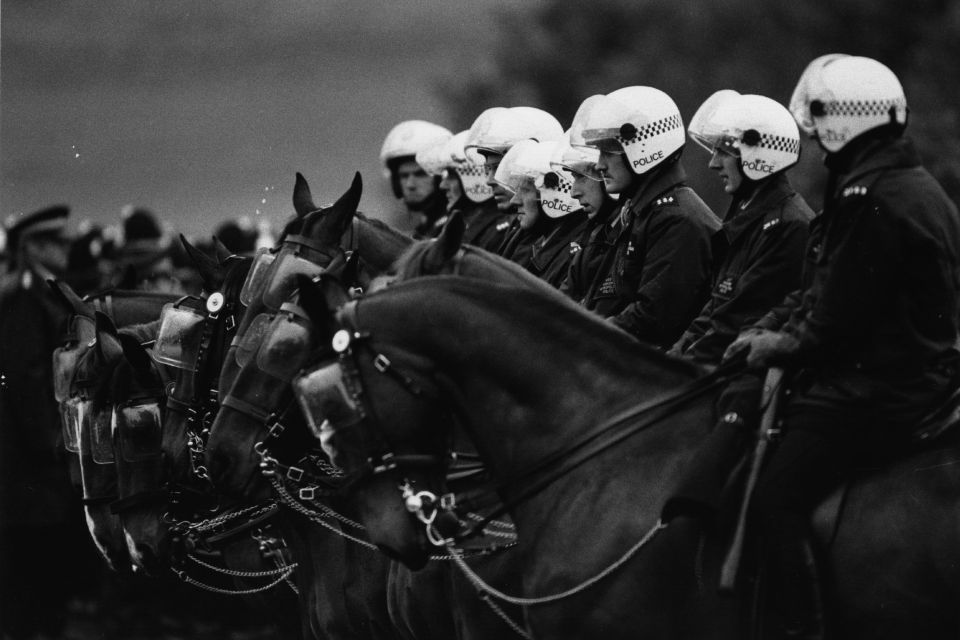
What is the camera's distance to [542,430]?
6875 millimetres

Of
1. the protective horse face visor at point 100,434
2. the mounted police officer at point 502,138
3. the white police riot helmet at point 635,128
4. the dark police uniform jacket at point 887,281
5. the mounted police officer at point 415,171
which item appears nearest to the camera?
the dark police uniform jacket at point 887,281

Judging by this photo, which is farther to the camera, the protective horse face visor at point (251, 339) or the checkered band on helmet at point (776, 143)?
the protective horse face visor at point (251, 339)

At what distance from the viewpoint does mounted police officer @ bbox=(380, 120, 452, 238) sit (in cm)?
1307

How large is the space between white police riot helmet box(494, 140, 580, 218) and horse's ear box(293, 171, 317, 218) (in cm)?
133

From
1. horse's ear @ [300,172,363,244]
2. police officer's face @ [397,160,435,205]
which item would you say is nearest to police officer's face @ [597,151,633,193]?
horse's ear @ [300,172,363,244]

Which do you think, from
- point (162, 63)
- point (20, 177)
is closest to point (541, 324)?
point (20, 177)

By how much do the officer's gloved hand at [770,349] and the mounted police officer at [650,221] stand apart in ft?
6.64

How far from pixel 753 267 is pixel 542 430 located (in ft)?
6.21

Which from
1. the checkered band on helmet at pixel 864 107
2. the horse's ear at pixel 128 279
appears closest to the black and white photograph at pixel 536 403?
the checkered band on helmet at pixel 864 107

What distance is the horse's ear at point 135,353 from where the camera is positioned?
10352 mm

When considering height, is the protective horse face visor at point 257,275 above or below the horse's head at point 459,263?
below

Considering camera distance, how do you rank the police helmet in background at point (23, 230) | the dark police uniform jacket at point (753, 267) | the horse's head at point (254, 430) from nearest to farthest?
the dark police uniform jacket at point (753, 267) < the horse's head at point (254, 430) < the police helmet in background at point (23, 230)

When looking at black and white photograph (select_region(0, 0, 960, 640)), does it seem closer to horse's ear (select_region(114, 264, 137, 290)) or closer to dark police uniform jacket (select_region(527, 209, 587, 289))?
dark police uniform jacket (select_region(527, 209, 587, 289))

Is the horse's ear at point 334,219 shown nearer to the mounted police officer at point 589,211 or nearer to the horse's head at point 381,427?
the mounted police officer at point 589,211
